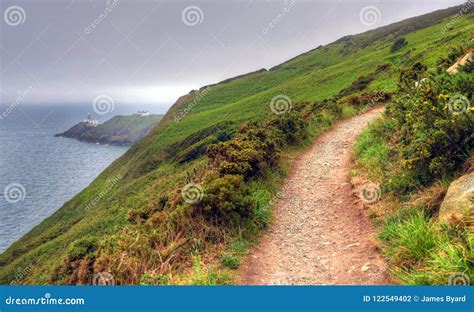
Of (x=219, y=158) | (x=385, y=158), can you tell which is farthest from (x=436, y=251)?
(x=219, y=158)

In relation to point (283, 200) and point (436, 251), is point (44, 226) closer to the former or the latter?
point (283, 200)

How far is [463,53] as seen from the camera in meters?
A: 16.1

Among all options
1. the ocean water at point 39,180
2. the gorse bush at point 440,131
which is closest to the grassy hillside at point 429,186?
the gorse bush at point 440,131

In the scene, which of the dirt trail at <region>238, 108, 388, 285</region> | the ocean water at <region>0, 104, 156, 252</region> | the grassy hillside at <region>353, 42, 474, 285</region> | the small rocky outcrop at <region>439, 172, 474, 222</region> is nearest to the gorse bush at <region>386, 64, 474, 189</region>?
the grassy hillside at <region>353, 42, 474, 285</region>

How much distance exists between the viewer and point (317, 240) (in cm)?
910

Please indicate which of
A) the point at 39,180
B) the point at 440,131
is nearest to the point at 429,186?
the point at 440,131

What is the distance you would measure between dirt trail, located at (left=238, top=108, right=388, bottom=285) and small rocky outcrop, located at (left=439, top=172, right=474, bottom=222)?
143 centimetres

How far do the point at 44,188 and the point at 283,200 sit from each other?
114 m

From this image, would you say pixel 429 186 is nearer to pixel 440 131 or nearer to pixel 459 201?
pixel 440 131

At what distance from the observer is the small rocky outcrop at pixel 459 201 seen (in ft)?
21.3

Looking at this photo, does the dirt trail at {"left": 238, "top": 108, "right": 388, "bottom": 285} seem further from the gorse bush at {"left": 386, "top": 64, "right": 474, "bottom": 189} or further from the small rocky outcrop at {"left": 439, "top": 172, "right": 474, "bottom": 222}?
the gorse bush at {"left": 386, "top": 64, "right": 474, "bottom": 189}

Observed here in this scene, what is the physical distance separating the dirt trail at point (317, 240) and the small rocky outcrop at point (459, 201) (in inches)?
56.3

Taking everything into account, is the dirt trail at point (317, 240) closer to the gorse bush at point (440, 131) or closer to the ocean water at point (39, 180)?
the gorse bush at point (440, 131)

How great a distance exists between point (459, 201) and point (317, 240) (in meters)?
3.24
